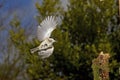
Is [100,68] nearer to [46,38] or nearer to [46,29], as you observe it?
[46,38]

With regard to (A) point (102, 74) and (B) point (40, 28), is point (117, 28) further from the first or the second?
(A) point (102, 74)

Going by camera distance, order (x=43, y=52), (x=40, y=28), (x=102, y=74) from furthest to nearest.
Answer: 1. (x=40, y=28)
2. (x=43, y=52)
3. (x=102, y=74)

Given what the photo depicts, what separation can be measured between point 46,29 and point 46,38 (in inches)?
9.1

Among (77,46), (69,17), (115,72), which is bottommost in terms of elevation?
(115,72)

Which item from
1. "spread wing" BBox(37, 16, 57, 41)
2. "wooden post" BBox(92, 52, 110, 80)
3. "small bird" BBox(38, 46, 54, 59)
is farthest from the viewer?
"spread wing" BBox(37, 16, 57, 41)

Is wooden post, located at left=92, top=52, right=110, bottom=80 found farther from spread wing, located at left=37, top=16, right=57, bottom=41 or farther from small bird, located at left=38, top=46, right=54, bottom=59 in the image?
spread wing, located at left=37, top=16, right=57, bottom=41

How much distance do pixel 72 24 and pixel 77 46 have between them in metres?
0.98

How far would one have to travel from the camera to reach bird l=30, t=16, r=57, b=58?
26.9 feet

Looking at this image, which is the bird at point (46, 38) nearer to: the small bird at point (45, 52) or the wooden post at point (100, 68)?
the small bird at point (45, 52)

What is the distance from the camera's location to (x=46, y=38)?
862 centimetres

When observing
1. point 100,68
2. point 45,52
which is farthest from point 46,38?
point 100,68

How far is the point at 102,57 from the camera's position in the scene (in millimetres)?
5527

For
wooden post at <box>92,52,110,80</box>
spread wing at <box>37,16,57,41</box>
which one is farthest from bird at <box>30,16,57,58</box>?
wooden post at <box>92,52,110,80</box>

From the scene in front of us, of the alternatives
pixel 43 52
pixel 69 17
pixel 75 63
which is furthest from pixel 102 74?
pixel 69 17
